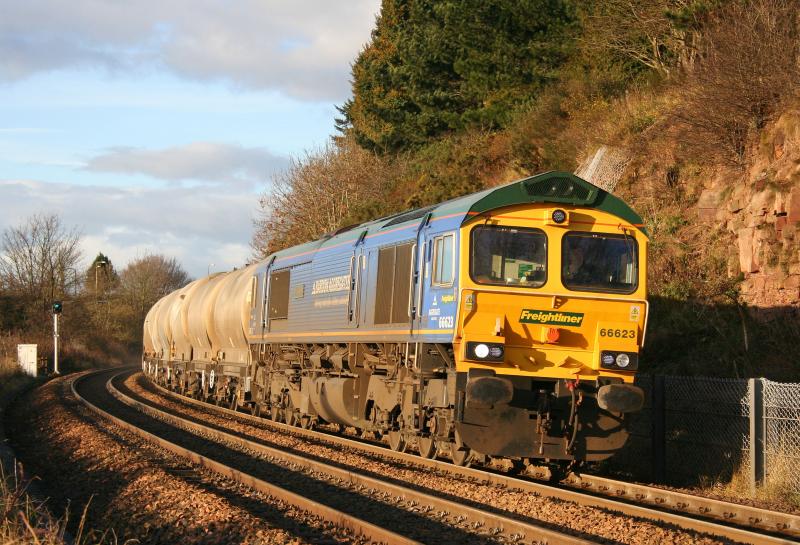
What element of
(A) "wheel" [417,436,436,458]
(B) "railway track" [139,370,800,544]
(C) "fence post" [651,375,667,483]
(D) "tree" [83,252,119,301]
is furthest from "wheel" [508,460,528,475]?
(D) "tree" [83,252,119,301]

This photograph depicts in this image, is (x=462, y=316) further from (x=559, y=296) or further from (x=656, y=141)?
(x=656, y=141)

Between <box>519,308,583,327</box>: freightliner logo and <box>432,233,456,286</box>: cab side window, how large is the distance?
1042 millimetres

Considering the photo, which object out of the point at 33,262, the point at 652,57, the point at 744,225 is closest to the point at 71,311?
the point at 33,262

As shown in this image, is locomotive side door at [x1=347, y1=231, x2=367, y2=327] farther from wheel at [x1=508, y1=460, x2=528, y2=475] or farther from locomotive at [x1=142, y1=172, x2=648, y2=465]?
wheel at [x1=508, y1=460, x2=528, y2=475]

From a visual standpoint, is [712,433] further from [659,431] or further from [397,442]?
[397,442]

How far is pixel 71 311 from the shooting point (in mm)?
66562

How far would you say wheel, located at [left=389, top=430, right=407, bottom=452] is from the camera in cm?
1513

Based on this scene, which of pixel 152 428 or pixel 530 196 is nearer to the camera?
pixel 530 196

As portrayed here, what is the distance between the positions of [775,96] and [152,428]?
14.0m

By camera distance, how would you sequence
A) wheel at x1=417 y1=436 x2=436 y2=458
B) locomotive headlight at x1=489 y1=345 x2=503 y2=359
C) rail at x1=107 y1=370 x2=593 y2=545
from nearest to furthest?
rail at x1=107 y1=370 x2=593 y2=545 → locomotive headlight at x1=489 y1=345 x2=503 y2=359 → wheel at x1=417 y1=436 x2=436 y2=458

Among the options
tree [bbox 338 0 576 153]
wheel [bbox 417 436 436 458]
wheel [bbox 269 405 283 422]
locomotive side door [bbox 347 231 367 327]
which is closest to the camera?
wheel [bbox 417 436 436 458]

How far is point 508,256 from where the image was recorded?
12297mm

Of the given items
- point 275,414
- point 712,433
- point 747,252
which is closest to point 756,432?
point 712,433

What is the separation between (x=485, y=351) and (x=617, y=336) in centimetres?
181
